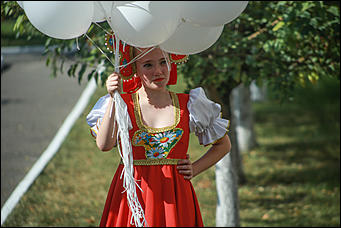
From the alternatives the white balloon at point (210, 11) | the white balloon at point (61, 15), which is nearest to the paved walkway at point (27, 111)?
the white balloon at point (61, 15)

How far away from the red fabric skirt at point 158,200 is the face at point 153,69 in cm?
40

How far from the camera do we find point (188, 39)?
84.9 inches

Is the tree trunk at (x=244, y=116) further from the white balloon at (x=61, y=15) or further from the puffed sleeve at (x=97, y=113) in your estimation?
the white balloon at (x=61, y=15)

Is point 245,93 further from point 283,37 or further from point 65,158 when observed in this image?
point 283,37

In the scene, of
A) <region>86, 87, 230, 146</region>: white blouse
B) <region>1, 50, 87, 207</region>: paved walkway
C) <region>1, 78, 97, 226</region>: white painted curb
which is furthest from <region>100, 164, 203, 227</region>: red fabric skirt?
<region>1, 50, 87, 207</region>: paved walkway

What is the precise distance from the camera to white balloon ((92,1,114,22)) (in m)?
2.08

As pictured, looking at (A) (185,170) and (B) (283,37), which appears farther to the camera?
(B) (283,37)

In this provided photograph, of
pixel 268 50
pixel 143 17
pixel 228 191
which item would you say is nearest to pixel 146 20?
pixel 143 17

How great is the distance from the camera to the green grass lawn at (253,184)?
559 centimetres

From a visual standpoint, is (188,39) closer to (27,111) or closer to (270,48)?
(270,48)

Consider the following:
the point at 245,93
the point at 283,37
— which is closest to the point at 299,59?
the point at 283,37

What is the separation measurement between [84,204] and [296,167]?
3.40 meters

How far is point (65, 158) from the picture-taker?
7301 mm

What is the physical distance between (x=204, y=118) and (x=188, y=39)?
1.85ft
